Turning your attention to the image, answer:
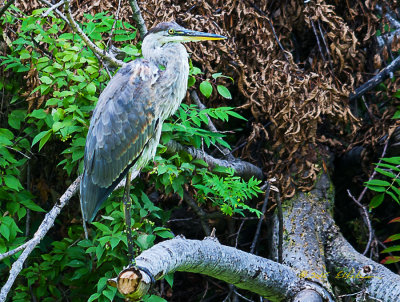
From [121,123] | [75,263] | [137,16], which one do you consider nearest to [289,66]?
[137,16]

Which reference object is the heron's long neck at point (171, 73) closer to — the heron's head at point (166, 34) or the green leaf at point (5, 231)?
the heron's head at point (166, 34)

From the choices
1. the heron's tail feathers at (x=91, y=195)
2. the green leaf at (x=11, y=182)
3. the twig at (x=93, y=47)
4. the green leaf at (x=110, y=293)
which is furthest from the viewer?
the green leaf at (x=11, y=182)

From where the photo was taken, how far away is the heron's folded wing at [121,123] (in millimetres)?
2930

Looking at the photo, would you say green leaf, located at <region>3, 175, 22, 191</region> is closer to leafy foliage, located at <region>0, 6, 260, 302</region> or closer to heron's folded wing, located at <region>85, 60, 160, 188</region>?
leafy foliage, located at <region>0, 6, 260, 302</region>

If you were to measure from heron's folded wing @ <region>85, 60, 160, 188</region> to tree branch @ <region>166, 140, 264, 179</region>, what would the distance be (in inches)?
10.9

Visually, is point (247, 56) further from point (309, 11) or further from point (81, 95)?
point (81, 95)

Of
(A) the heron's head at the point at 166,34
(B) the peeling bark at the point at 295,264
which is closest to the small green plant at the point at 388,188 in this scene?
(B) the peeling bark at the point at 295,264

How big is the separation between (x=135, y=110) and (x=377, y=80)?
160 centimetres

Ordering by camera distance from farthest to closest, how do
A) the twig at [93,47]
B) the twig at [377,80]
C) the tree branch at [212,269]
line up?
the twig at [377,80] → the twig at [93,47] → the tree branch at [212,269]

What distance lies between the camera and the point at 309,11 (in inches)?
149

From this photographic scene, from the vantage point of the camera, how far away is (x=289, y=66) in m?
3.57

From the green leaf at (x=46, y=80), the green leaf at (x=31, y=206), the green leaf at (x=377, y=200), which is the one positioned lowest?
the green leaf at (x=377, y=200)

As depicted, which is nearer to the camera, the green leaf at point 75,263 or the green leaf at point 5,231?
the green leaf at point 5,231

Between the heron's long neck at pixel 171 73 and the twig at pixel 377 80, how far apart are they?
1250 millimetres
